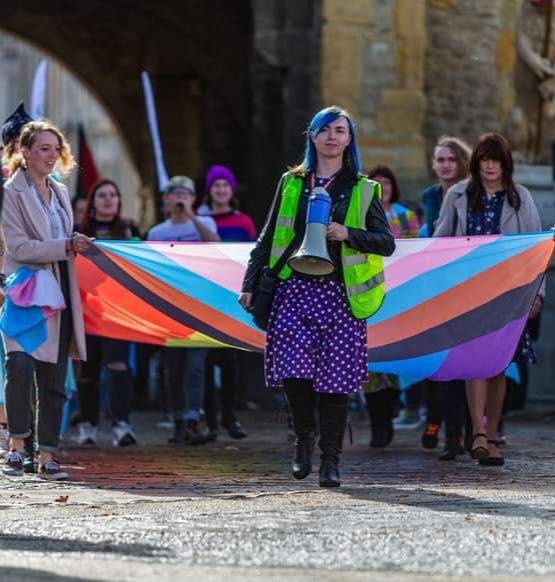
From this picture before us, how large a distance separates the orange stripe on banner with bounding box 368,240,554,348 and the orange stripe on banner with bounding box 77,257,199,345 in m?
1.26

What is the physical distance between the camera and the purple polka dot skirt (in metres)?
9.44

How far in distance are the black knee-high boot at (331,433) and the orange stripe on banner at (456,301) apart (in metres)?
1.80

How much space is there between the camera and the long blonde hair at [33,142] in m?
10.5

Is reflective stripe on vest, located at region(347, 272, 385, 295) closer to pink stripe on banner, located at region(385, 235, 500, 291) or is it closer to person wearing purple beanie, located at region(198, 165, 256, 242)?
pink stripe on banner, located at region(385, 235, 500, 291)

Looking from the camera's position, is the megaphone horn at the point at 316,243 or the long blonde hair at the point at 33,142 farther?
the long blonde hair at the point at 33,142

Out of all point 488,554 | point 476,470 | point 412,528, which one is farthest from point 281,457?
point 488,554

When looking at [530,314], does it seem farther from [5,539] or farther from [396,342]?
[5,539]

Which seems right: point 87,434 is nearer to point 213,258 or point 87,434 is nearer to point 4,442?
point 213,258

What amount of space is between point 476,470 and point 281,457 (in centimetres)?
164

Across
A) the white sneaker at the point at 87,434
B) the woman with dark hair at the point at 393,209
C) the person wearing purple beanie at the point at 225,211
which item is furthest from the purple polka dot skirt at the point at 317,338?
the person wearing purple beanie at the point at 225,211

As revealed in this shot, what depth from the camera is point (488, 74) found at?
20.4 metres

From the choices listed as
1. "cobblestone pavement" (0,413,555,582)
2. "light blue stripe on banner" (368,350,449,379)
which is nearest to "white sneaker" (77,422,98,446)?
"cobblestone pavement" (0,413,555,582)

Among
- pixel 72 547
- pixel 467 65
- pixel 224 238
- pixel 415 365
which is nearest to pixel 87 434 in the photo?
pixel 224 238

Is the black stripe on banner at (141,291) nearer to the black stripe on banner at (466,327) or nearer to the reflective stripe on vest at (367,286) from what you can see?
the black stripe on banner at (466,327)
